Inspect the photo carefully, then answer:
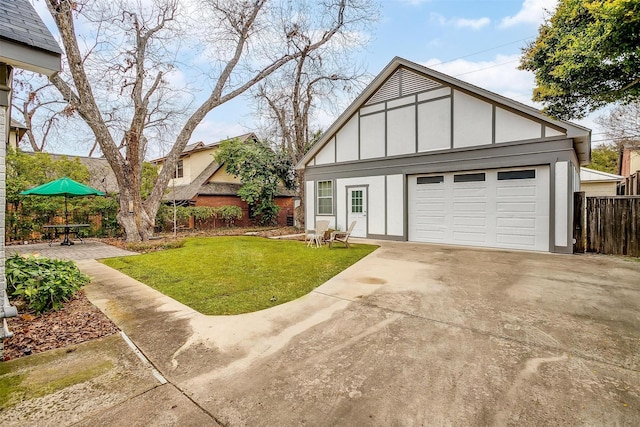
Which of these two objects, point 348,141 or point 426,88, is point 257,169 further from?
point 426,88

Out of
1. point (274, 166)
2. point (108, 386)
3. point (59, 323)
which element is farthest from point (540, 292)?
point (274, 166)

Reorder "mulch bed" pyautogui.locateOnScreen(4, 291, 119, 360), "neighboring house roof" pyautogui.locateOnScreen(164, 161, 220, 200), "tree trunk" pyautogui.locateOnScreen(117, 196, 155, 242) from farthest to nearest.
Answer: "neighboring house roof" pyautogui.locateOnScreen(164, 161, 220, 200)
"tree trunk" pyautogui.locateOnScreen(117, 196, 155, 242)
"mulch bed" pyautogui.locateOnScreen(4, 291, 119, 360)

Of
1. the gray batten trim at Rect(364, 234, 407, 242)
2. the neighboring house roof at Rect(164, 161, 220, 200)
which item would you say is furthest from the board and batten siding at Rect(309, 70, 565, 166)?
the neighboring house roof at Rect(164, 161, 220, 200)

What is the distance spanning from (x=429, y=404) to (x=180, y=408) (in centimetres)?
185

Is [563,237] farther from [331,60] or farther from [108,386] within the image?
[331,60]

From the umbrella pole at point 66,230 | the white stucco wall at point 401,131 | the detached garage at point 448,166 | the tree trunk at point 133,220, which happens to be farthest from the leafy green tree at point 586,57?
the umbrella pole at point 66,230

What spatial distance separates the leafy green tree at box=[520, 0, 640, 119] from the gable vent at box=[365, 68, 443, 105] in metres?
2.95

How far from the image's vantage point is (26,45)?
2947mm

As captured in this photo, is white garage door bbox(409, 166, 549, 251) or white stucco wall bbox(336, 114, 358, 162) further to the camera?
white stucco wall bbox(336, 114, 358, 162)

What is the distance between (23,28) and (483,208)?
10.5m

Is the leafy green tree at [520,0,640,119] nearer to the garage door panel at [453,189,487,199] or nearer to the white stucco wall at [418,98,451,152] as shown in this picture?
the white stucco wall at [418,98,451,152]

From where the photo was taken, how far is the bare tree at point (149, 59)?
416 inches

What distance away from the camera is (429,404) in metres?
2.34

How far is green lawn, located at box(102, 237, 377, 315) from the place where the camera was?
489cm
